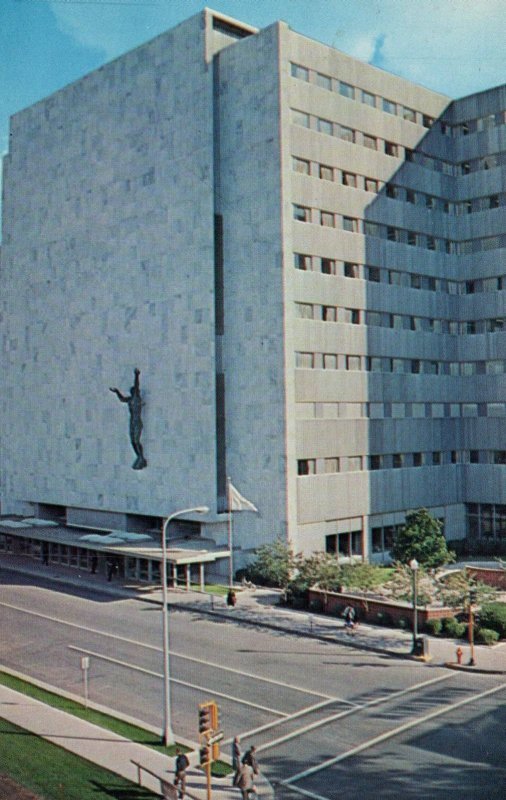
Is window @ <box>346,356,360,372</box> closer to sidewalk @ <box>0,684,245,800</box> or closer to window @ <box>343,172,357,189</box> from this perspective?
window @ <box>343,172,357,189</box>

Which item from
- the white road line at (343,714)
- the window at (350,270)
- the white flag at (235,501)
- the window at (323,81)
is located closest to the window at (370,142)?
the window at (323,81)

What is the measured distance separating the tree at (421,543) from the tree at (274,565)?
7.14m

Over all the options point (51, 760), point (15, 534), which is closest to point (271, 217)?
point (15, 534)

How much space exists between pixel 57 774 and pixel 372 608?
23295mm

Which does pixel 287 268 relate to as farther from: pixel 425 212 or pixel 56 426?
pixel 56 426

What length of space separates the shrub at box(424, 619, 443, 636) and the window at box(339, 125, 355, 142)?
118 ft

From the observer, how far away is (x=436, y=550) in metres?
53.9

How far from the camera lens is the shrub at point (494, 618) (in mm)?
41750

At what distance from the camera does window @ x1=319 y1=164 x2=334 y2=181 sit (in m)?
61.0

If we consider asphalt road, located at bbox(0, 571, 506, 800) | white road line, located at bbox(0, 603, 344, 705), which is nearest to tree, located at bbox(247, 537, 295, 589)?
asphalt road, located at bbox(0, 571, 506, 800)

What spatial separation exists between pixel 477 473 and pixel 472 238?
19075 millimetres

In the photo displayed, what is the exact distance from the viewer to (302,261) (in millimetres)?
59156

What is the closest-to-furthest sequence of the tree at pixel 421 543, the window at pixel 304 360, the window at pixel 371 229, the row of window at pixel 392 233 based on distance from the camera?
the tree at pixel 421 543
the window at pixel 304 360
the row of window at pixel 392 233
the window at pixel 371 229

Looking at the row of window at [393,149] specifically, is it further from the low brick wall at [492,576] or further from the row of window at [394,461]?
the low brick wall at [492,576]
